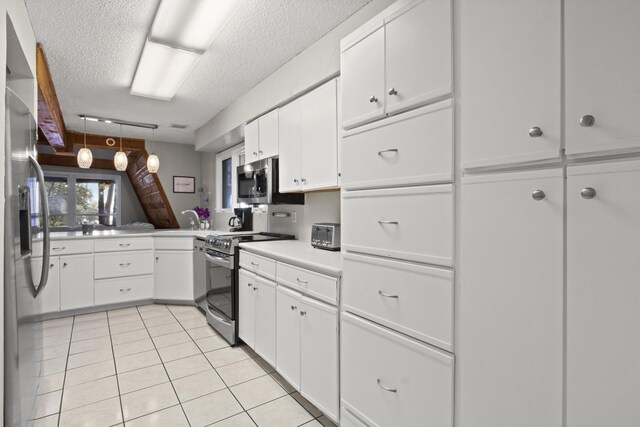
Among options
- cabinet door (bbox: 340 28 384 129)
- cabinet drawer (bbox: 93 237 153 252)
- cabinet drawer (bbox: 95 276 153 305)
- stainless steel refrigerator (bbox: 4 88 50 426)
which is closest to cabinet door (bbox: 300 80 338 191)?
cabinet door (bbox: 340 28 384 129)

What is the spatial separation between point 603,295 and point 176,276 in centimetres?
444

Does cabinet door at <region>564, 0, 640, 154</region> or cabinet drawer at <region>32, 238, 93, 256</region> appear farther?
cabinet drawer at <region>32, 238, 93, 256</region>

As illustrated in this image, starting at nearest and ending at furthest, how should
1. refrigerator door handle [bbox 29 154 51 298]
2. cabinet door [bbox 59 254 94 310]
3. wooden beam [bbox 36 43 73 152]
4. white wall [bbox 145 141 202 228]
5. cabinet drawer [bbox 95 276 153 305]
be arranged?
refrigerator door handle [bbox 29 154 51 298]
wooden beam [bbox 36 43 73 152]
cabinet door [bbox 59 254 94 310]
cabinet drawer [bbox 95 276 153 305]
white wall [bbox 145 141 202 228]

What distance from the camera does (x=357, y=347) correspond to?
1.59m

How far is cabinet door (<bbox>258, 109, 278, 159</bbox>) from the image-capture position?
301 centimetres

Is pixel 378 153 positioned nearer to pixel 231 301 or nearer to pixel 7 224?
pixel 7 224

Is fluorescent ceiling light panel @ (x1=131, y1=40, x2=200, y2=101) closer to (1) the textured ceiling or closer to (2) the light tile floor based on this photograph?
(1) the textured ceiling

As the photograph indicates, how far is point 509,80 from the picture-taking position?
3.30ft

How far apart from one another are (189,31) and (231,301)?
2160 mm

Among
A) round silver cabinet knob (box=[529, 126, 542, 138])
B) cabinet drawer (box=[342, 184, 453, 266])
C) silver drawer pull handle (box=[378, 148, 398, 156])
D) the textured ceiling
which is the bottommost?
cabinet drawer (box=[342, 184, 453, 266])

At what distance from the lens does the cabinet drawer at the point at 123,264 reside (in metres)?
4.12

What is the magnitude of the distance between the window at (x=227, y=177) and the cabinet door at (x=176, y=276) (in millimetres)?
956

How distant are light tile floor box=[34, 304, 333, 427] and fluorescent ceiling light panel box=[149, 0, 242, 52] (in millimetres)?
2428

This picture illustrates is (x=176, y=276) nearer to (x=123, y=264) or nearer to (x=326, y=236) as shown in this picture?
(x=123, y=264)
